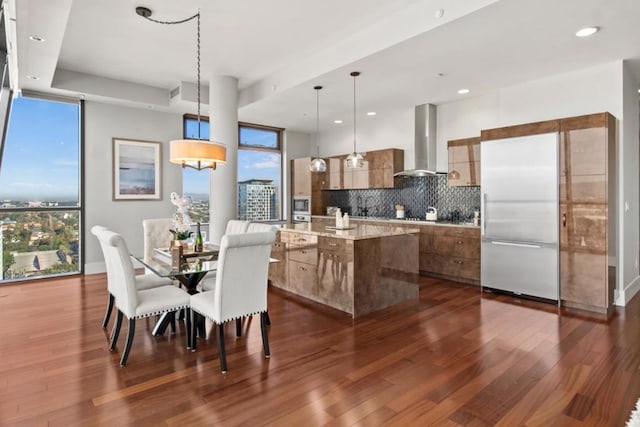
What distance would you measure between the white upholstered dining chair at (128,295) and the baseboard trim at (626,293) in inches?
184

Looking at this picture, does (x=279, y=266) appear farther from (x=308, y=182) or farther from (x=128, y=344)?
(x=308, y=182)

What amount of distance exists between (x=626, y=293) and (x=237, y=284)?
452 centimetres

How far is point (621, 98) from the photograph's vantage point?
161 inches

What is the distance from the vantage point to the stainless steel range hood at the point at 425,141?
5.98 m

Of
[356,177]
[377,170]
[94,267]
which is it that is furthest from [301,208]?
[94,267]

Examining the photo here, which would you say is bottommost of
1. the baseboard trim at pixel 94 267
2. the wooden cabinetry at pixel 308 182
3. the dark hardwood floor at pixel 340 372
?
the dark hardwood floor at pixel 340 372

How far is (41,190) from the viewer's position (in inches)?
213

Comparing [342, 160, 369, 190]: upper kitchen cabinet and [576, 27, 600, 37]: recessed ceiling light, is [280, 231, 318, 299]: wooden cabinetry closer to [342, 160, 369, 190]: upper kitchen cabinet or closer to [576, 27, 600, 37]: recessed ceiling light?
[342, 160, 369, 190]: upper kitchen cabinet

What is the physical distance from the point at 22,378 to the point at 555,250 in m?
5.08

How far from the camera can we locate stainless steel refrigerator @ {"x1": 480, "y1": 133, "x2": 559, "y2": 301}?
417 centimetres

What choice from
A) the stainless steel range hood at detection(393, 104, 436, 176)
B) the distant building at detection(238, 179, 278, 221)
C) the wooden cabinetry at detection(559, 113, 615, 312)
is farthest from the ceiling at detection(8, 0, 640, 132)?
the distant building at detection(238, 179, 278, 221)

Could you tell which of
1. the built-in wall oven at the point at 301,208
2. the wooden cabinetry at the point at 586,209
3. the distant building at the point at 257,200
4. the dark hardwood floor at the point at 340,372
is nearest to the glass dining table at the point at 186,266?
the dark hardwood floor at the point at 340,372

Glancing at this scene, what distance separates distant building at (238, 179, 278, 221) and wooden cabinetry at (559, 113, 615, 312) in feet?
17.8

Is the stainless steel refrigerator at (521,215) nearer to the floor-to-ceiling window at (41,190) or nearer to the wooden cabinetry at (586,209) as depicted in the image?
the wooden cabinetry at (586,209)
